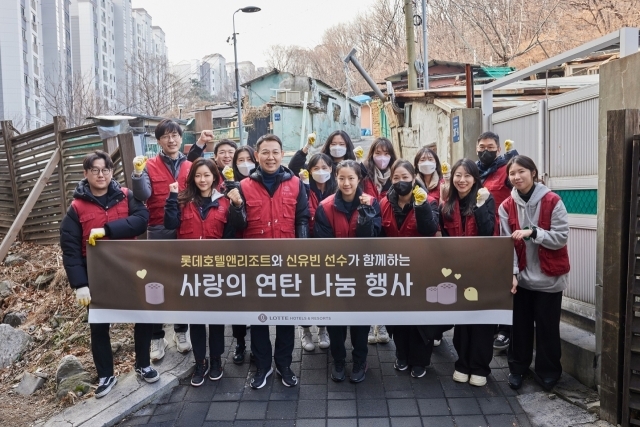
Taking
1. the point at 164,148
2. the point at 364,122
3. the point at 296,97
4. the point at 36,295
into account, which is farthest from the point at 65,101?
A: the point at 364,122

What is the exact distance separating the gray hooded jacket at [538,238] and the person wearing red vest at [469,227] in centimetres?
24

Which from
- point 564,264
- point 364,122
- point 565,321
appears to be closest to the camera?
point 564,264

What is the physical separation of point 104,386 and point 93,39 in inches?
2711

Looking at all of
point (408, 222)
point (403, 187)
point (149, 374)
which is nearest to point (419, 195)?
point (403, 187)

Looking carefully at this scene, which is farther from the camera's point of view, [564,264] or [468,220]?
[468,220]

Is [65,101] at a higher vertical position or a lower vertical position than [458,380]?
higher

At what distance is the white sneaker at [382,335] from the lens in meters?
5.13

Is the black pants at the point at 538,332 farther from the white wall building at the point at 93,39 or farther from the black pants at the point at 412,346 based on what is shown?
the white wall building at the point at 93,39

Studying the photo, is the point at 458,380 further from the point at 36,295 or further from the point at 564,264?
the point at 36,295

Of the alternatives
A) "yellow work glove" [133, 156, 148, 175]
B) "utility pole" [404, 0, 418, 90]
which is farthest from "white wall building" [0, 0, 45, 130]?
"yellow work glove" [133, 156, 148, 175]

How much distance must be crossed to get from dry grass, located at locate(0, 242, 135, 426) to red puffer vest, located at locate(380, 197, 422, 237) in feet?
8.49

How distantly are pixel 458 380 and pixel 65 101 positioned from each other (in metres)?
25.5

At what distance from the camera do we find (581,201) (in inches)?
182

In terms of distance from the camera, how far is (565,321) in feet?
15.8
